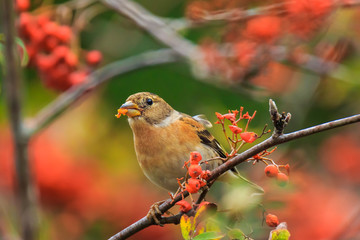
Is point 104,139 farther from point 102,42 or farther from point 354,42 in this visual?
point 354,42

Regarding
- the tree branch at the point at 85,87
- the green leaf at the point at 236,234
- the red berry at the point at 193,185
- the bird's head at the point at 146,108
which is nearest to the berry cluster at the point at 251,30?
the tree branch at the point at 85,87

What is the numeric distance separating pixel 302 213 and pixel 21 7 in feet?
8.29

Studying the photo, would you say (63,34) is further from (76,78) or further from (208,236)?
(208,236)

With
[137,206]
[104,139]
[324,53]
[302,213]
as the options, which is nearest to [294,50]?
[324,53]

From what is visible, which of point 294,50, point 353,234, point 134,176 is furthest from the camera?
point 134,176

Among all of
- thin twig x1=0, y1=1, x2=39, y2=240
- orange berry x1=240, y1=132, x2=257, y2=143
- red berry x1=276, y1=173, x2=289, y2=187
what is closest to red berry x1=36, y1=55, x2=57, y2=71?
thin twig x1=0, y1=1, x2=39, y2=240

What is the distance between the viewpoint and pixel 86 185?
5086 mm

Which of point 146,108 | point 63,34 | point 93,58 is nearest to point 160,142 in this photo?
point 146,108

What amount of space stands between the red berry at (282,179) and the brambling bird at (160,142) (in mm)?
1272

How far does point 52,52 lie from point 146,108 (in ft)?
3.40

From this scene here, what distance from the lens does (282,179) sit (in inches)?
90.7

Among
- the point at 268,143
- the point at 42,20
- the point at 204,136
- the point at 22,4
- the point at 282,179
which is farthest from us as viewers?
the point at 42,20

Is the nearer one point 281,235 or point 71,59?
point 281,235

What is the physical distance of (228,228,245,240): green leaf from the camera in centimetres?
218
